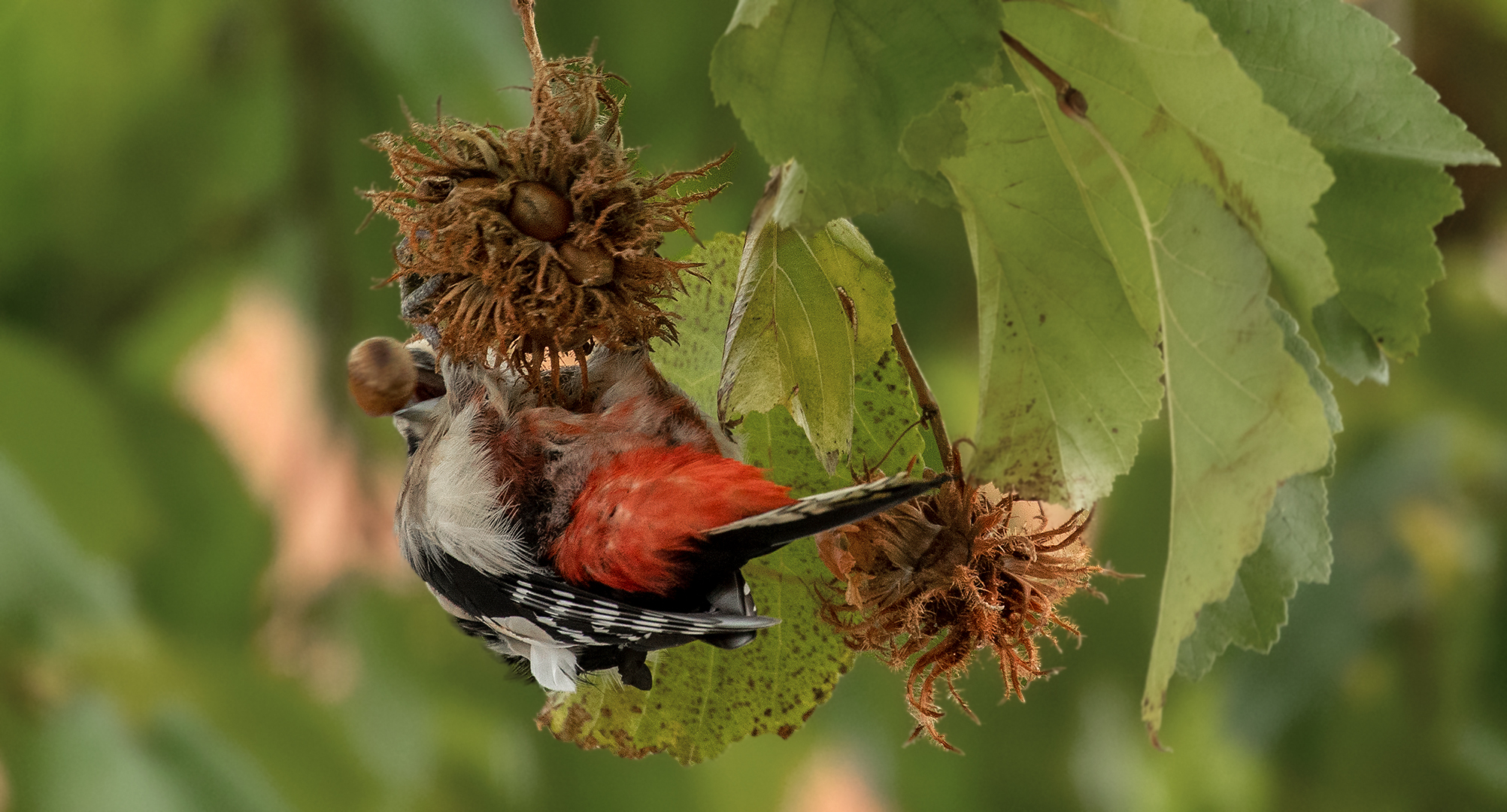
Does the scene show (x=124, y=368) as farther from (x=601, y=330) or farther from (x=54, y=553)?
(x=601, y=330)

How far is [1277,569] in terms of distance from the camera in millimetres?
333

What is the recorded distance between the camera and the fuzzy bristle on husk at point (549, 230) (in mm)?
332

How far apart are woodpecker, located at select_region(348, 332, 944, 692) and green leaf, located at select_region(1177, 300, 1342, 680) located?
0.13m

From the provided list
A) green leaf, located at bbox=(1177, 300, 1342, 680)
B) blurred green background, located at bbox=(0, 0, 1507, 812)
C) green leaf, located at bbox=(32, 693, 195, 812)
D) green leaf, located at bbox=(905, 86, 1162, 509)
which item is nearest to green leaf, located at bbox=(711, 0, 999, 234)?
green leaf, located at bbox=(905, 86, 1162, 509)

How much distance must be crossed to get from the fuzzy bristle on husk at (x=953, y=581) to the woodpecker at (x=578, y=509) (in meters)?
0.03

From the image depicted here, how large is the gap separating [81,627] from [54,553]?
2.7 inches

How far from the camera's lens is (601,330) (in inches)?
13.6

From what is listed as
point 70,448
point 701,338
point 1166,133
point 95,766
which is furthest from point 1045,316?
point 70,448

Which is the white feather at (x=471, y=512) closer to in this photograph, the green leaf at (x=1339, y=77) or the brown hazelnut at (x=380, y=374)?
the brown hazelnut at (x=380, y=374)

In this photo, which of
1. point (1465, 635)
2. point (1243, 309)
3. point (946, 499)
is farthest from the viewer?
point (1465, 635)

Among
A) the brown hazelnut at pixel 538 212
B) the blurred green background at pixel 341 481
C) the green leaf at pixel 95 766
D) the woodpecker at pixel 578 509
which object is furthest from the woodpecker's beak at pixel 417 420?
the green leaf at pixel 95 766

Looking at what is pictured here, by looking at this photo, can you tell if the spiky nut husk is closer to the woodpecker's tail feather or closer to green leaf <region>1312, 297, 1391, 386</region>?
the woodpecker's tail feather

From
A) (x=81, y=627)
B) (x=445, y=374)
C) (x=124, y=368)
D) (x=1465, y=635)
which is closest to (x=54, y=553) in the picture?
(x=81, y=627)

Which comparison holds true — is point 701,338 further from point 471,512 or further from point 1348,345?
point 1348,345
